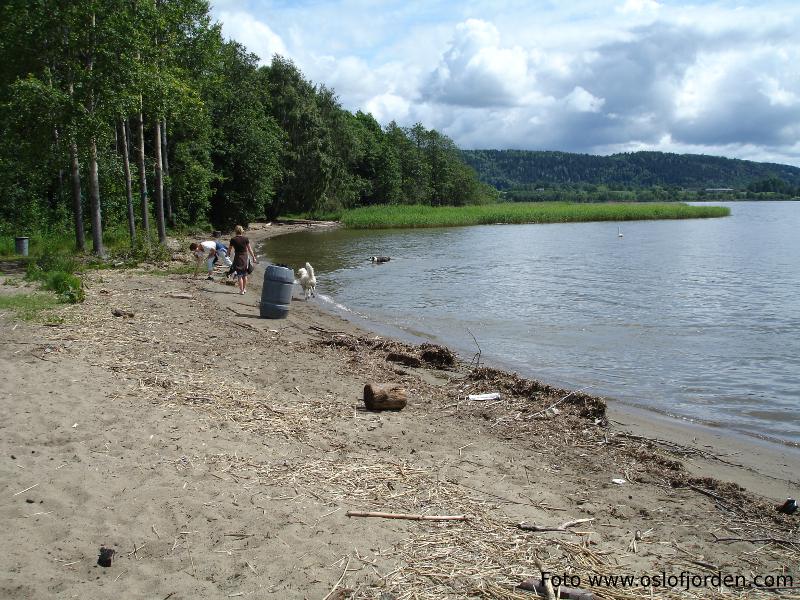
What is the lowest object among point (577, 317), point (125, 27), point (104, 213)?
point (577, 317)

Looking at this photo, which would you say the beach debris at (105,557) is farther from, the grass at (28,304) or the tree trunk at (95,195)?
the tree trunk at (95,195)

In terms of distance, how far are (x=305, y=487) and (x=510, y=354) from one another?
8625 millimetres

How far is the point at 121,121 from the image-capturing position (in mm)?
22750

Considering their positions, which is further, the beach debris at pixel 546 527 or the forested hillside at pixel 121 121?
the forested hillside at pixel 121 121

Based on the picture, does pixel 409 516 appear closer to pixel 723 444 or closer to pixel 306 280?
pixel 723 444

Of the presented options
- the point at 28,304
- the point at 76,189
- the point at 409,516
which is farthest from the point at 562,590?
the point at 76,189

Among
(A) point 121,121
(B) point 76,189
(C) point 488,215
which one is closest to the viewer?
(B) point 76,189

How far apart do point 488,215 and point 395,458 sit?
244ft

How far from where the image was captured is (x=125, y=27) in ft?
62.0

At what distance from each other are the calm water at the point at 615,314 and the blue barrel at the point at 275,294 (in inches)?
103

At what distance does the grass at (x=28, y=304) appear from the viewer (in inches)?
439

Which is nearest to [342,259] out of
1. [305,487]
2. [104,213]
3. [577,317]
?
[104,213]

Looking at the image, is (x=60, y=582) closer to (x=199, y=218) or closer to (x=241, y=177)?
(x=199, y=218)

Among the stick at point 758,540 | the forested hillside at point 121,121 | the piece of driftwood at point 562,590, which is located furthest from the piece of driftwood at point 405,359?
the forested hillside at point 121,121
